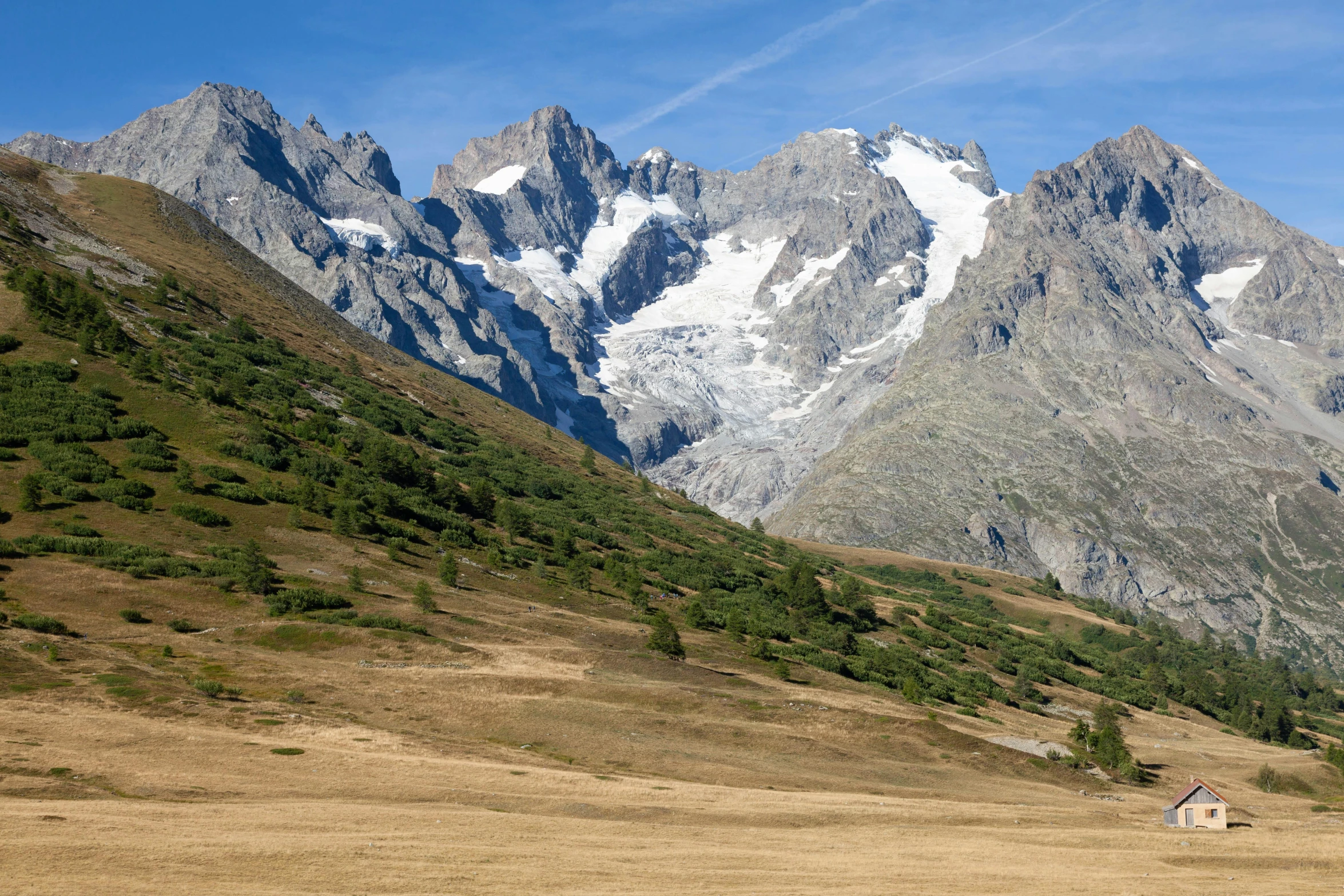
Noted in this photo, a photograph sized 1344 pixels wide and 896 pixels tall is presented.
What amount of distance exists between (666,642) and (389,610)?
1969 centimetres

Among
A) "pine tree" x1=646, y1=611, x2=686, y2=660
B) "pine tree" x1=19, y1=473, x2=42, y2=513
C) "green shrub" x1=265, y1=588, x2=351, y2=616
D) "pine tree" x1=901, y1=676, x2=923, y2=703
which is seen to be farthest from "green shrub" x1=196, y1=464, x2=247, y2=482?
"pine tree" x1=901, y1=676, x2=923, y2=703

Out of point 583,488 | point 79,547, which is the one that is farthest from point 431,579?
point 583,488

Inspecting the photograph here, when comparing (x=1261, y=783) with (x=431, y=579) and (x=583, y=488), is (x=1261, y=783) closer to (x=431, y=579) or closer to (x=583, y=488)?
(x=431, y=579)

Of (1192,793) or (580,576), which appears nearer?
(1192,793)

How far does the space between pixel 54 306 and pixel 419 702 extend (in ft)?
210

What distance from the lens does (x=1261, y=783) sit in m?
68.8

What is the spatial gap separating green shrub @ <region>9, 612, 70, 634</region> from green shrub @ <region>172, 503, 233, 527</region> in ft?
63.2

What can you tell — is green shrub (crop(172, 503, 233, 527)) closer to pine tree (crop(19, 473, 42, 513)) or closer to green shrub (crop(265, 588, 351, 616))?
pine tree (crop(19, 473, 42, 513))

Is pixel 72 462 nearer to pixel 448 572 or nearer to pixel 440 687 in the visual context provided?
pixel 448 572

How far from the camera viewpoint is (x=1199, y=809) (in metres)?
45.3

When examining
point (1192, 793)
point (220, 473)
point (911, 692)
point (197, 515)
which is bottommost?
point (911, 692)

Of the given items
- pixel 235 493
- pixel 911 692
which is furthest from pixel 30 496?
pixel 911 692

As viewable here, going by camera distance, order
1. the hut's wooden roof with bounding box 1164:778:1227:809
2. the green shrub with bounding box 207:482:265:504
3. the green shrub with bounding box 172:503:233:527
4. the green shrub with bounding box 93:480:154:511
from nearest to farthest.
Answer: the hut's wooden roof with bounding box 1164:778:1227:809, the green shrub with bounding box 93:480:154:511, the green shrub with bounding box 172:503:233:527, the green shrub with bounding box 207:482:265:504

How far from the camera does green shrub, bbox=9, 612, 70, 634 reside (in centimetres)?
4900
